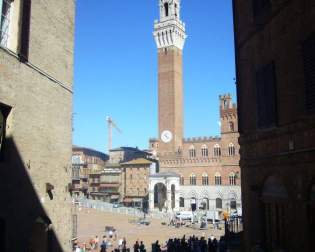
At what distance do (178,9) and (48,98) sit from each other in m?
72.1

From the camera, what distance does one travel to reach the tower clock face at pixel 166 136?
7469cm

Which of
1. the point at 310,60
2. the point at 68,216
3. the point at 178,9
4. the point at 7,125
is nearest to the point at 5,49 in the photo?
the point at 7,125

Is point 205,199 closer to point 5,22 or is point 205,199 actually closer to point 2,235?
point 2,235

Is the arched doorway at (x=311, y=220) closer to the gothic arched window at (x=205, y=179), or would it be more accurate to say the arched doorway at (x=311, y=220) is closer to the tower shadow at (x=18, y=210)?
the tower shadow at (x=18, y=210)

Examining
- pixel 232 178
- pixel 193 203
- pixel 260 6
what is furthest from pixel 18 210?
pixel 193 203

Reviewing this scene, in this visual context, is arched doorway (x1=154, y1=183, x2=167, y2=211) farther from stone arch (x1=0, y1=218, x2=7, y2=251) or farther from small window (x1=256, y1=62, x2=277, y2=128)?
stone arch (x1=0, y1=218, x2=7, y2=251)

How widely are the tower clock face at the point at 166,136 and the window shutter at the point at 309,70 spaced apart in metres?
63.7

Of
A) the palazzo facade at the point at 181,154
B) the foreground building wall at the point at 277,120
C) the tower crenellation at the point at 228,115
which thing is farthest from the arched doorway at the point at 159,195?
the foreground building wall at the point at 277,120

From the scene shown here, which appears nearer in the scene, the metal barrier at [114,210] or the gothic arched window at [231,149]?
the metal barrier at [114,210]

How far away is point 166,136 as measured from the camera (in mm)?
75188

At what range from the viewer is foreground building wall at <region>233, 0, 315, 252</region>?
34.9 ft

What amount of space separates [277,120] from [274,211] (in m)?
2.77

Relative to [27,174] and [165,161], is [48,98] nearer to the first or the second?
[27,174]

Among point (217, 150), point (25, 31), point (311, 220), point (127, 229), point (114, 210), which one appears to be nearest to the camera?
point (311, 220)
